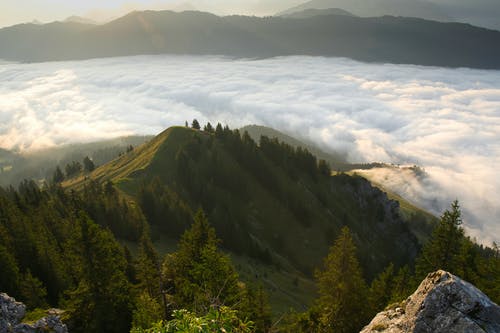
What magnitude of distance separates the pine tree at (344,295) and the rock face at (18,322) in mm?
26879

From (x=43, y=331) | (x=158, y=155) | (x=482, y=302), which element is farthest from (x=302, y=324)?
(x=158, y=155)

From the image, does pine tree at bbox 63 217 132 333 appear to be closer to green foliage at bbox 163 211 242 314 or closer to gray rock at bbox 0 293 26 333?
green foliage at bbox 163 211 242 314

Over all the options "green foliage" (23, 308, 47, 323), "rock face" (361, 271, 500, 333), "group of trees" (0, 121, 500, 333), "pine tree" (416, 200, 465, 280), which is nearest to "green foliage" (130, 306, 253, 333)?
"group of trees" (0, 121, 500, 333)

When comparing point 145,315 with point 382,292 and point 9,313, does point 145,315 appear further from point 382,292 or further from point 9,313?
point 382,292

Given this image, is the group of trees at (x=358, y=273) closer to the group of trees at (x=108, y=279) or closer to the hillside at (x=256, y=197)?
the group of trees at (x=108, y=279)

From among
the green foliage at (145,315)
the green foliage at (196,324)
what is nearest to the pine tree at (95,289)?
the green foliage at (145,315)

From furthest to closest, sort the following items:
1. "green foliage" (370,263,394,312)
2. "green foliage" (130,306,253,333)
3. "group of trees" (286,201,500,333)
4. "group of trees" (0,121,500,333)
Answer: "green foliage" (370,263,394,312) < "group of trees" (286,201,500,333) < "group of trees" (0,121,500,333) < "green foliage" (130,306,253,333)

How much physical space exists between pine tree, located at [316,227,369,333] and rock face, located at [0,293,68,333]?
26879 mm

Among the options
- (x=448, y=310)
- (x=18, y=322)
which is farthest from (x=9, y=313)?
(x=448, y=310)

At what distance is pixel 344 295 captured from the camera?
131 ft

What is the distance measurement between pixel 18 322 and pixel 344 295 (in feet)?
104

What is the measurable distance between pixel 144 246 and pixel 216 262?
27.5 meters

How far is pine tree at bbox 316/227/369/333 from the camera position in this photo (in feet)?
130

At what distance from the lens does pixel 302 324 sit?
44750 millimetres
